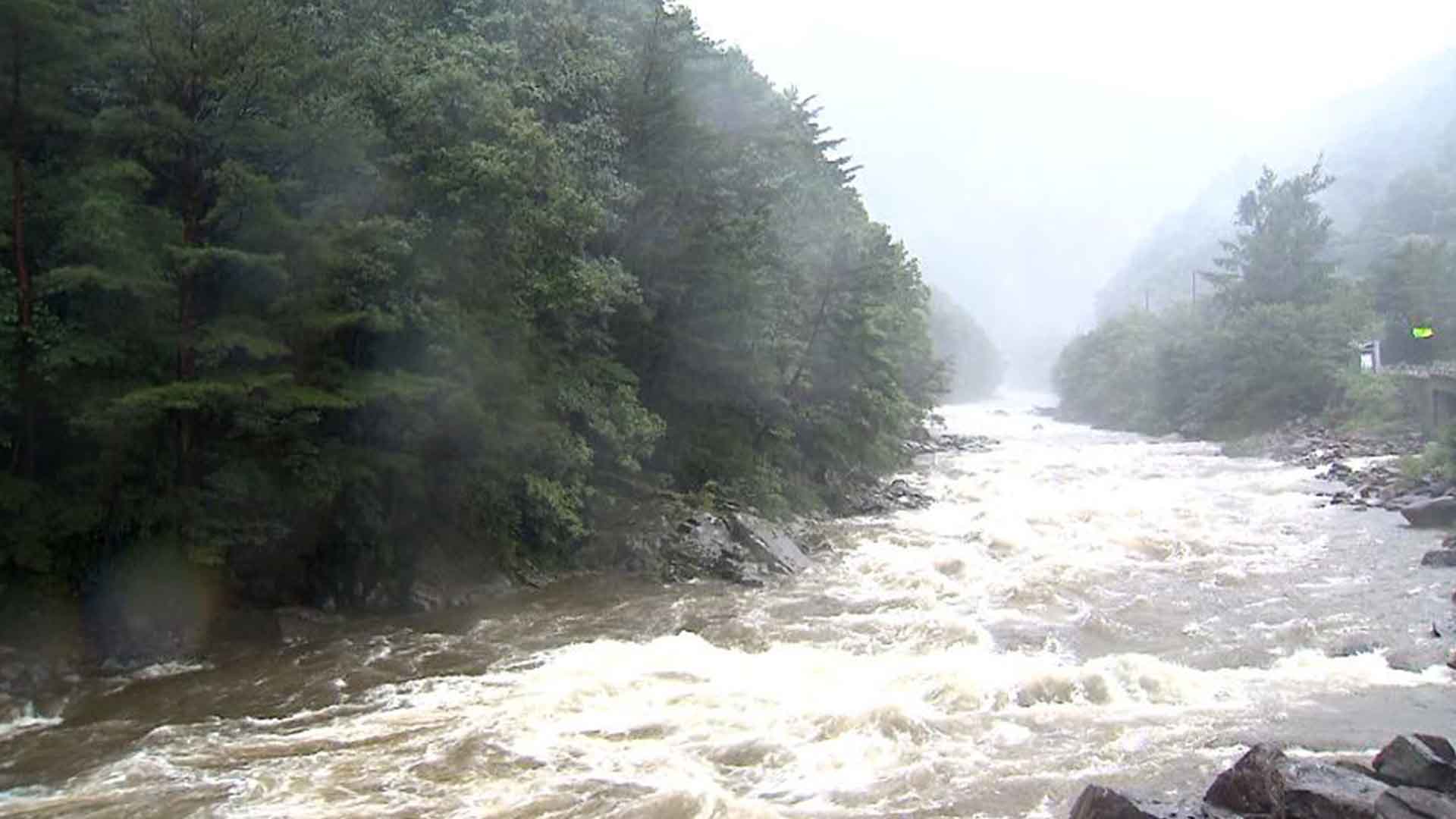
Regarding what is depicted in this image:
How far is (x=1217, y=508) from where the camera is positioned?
2683 cm

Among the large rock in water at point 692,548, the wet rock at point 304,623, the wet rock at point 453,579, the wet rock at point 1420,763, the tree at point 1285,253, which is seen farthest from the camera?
the tree at point 1285,253

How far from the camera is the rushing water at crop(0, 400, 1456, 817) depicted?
917 cm

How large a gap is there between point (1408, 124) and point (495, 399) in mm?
156646

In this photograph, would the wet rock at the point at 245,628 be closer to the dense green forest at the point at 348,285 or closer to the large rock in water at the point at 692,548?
the dense green forest at the point at 348,285

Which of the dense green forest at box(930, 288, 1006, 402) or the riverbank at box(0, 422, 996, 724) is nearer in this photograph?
the riverbank at box(0, 422, 996, 724)

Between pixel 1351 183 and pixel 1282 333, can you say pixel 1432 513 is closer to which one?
pixel 1282 333

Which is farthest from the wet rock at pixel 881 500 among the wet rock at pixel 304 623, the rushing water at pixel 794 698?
the wet rock at pixel 304 623

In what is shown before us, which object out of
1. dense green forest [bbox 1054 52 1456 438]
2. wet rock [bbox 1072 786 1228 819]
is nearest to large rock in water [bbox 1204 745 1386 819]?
wet rock [bbox 1072 786 1228 819]

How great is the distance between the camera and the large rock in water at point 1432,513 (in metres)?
22.6

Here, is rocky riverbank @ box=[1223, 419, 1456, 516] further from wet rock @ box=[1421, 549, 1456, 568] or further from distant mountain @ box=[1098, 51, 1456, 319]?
distant mountain @ box=[1098, 51, 1456, 319]

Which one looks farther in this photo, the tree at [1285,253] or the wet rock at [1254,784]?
the tree at [1285,253]

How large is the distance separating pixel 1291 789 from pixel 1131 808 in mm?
1197

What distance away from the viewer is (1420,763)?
7.93 meters

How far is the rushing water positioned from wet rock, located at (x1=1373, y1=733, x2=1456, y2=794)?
136 cm
